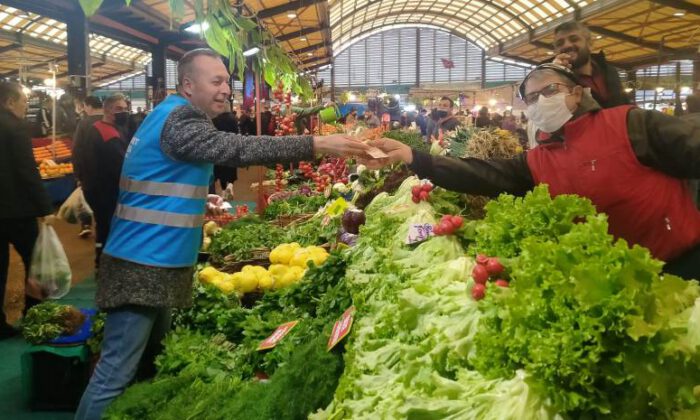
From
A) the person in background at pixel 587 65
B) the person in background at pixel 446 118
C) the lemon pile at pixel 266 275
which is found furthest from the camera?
the person in background at pixel 446 118

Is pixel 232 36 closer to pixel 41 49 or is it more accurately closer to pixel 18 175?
pixel 18 175

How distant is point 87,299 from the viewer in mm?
6473

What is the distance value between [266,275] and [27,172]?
8.04 ft

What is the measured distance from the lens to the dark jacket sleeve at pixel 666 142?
2314mm

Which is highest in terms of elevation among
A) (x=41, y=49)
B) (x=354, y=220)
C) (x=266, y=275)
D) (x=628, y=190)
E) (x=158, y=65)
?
(x=41, y=49)

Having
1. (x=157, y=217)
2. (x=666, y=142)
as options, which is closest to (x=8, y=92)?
(x=157, y=217)

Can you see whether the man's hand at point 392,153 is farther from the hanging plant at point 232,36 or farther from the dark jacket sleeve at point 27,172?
the dark jacket sleeve at point 27,172

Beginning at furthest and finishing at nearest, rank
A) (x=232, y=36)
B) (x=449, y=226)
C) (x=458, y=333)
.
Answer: (x=232, y=36) → (x=449, y=226) → (x=458, y=333)

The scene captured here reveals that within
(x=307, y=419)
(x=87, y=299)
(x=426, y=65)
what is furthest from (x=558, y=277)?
(x=426, y=65)

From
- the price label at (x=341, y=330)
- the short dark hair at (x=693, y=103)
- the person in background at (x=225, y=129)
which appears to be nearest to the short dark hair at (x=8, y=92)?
the person in background at (x=225, y=129)

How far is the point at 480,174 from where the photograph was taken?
9.73 ft

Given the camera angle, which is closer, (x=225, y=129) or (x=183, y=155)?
(x=183, y=155)

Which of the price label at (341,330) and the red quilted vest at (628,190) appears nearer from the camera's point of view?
the price label at (341,330)

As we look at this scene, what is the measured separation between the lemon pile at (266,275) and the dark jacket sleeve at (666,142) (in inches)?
81.4
